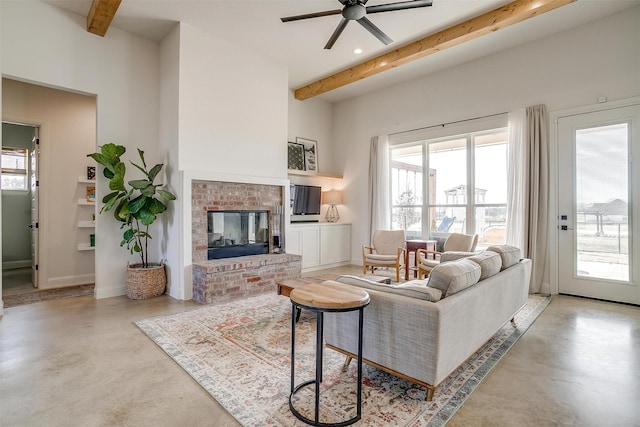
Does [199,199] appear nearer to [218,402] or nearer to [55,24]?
[55,24]

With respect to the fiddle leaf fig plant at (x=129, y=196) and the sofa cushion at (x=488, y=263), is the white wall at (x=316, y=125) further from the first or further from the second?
the sofa cushion at (x=488, y=263)

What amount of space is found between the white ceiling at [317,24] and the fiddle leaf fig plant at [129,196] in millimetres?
1705

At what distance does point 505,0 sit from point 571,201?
2.68 m

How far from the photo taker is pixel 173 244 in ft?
14.0

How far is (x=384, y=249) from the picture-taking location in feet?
18.6

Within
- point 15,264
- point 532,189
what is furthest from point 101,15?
point 532,189

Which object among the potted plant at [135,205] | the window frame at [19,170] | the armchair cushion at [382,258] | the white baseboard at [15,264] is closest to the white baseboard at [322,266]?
the armchair cushion at [382,258]

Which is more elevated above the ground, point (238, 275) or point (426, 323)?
point (426, 323)

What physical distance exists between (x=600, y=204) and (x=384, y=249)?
301 cm

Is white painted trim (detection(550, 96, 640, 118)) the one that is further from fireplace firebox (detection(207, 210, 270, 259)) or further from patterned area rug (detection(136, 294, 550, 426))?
fireplace firebox (detection(207, 210, 270, 259))

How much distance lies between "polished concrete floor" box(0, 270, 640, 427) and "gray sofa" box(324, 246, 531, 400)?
301 millimetres

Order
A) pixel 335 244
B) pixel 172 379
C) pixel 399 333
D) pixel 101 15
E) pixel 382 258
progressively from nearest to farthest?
pixel 399 333
pixel 172 379
pixel 101 15
pixel 382 258
pixel 335 244

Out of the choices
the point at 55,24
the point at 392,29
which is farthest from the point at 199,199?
the point at 392,29

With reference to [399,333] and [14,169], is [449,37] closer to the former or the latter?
[399,333]
